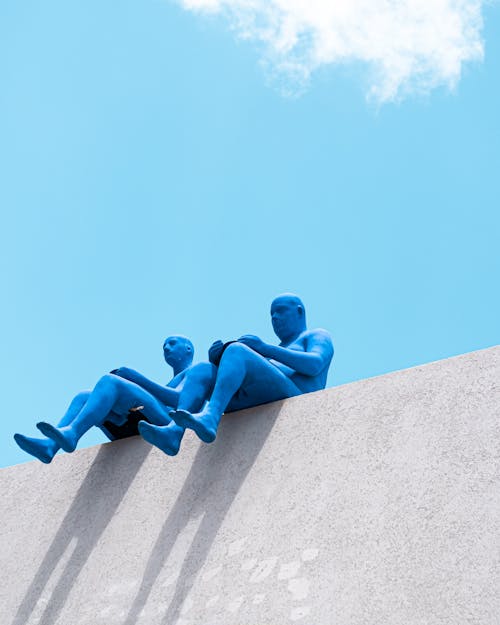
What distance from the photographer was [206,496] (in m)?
4.54

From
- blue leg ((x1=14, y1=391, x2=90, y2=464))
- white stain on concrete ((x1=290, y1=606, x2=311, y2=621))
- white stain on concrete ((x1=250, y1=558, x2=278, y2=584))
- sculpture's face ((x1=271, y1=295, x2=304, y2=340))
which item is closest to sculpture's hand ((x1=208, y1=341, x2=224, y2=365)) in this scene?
sculpture's face ((x1=271, y1=295, x2=304, y2=340))

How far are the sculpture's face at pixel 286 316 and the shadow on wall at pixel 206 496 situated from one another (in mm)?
598

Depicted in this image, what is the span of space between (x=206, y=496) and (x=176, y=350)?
55.5 inches

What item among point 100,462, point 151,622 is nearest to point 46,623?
point 151,622

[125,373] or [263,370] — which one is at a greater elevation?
[125,373]

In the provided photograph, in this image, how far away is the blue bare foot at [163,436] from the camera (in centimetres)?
432

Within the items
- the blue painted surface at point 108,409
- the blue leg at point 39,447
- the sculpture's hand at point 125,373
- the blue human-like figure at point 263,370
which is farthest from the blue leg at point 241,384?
the blue leg at point 39,447

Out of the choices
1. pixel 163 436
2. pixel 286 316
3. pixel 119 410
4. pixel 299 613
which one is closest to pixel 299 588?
pixel 299 613

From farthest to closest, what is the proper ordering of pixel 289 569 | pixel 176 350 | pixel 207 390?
pixel 176 350, pixel 207 390, pixel 289 569

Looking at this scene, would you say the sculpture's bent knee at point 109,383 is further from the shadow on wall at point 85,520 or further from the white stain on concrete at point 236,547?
the white stain on concrete at point 236,547

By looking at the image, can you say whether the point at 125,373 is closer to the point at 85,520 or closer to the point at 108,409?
the point at 108,409

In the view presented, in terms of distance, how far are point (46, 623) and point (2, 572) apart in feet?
1.76

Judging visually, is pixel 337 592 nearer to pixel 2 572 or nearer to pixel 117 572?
pixel 117 572

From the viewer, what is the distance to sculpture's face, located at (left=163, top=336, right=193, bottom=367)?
227 inches
